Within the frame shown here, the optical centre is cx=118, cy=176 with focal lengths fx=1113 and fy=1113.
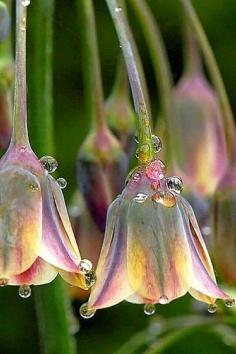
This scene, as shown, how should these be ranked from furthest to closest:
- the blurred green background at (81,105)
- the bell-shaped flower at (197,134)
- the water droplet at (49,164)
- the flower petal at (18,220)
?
the blurred green background at (81,105)
the bell-shaped flower at (197,134)
the water droplet at (49,164)
the flower petal at (18,220)

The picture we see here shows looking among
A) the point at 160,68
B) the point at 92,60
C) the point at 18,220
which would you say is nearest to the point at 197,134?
the point at 160,68

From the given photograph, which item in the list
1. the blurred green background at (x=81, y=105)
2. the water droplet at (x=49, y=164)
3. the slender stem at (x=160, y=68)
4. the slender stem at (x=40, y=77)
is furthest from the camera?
the blurred green background at (x=81, y=105)

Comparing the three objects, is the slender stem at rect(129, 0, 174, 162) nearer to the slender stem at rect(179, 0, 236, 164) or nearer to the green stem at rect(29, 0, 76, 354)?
the slender stem at rect(179, 0, 236, 164)

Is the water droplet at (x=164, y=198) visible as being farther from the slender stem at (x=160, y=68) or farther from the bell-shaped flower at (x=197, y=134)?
the bell-shaped flower at (x=197, y=134)

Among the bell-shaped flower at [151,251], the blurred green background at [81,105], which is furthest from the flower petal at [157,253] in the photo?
the blurred green background at [81,105]

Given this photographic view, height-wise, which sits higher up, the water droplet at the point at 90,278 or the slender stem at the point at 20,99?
the slender stem at the point at 20,99

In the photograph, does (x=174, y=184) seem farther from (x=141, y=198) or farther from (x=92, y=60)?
(x=92, y=60)

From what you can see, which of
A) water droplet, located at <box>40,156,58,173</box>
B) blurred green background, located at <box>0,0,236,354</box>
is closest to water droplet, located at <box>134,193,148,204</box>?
water droplet, located at <box>40,156,58,173</box>
